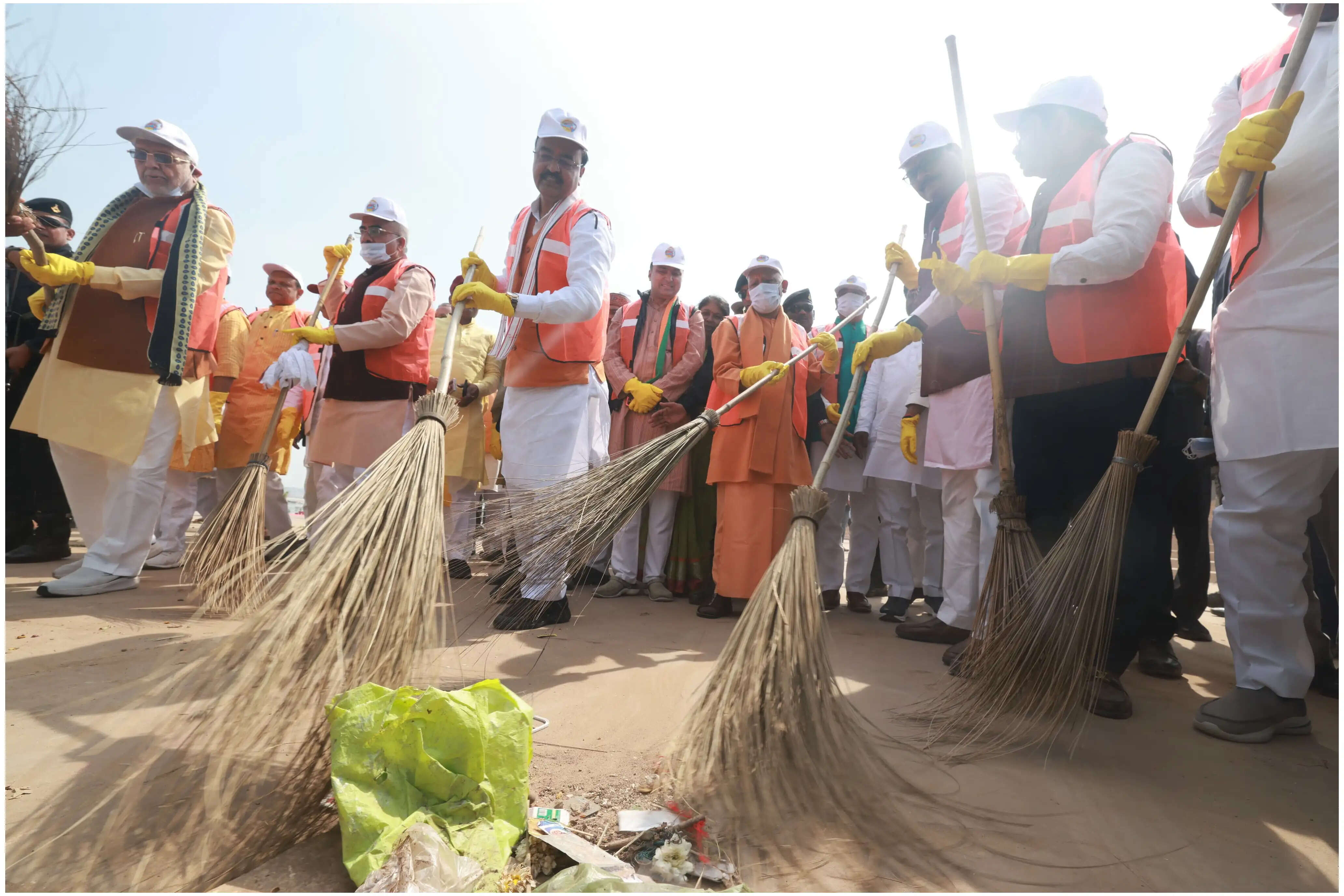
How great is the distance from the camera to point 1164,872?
1386 mm

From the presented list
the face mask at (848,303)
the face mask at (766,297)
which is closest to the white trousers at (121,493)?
the face mask at (766,297)

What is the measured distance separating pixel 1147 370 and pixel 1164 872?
1.57m

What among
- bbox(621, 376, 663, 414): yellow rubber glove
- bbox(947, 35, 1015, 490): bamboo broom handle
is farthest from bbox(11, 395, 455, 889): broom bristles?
bbox(621, 376, 663, 414): yellow rubber glove

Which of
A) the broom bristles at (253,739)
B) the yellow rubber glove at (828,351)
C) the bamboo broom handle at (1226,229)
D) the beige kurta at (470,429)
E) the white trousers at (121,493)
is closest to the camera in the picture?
the broom bristles at (253,739)

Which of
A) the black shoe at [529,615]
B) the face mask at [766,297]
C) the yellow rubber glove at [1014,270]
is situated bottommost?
the black shoe at [529,615]

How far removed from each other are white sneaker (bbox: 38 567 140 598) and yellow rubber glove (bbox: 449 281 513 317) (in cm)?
231

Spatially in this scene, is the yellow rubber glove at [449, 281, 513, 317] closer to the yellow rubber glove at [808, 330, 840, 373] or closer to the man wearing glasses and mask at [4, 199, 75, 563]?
the yellow rubber glove at [808, 330, 840, 373]

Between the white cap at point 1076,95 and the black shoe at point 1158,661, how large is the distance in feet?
6.77

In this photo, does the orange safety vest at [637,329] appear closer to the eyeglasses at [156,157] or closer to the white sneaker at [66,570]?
the eyeglasses at [156,157]

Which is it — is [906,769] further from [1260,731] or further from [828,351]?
[828,351]

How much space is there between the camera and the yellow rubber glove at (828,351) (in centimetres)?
372

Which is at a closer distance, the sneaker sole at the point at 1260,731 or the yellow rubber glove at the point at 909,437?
the sneaker sole at the point at 1260,731

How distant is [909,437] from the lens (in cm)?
354

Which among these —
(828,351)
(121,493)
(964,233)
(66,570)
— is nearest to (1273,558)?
(964,233)
